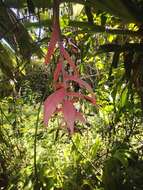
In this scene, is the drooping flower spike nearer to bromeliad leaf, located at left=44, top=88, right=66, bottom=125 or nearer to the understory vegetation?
bromeliad leaf, located at left=44, top=88, right=66, bottom=125

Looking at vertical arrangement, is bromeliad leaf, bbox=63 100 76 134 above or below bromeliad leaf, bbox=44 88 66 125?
below

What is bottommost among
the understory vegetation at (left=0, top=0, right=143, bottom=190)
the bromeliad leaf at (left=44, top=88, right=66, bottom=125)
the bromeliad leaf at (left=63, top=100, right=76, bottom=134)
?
the understory vegetation at (left=0, top=0, right=143, bottom=190)

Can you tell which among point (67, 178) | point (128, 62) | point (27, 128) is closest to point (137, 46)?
point (128, 62)

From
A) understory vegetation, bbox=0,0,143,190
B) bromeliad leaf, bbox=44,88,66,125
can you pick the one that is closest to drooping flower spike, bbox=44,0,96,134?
bromeliad leaf, bbox=44,88,66,125

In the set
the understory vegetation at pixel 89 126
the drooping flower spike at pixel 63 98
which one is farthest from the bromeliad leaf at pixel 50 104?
the understory vegetation at pixel 89 126

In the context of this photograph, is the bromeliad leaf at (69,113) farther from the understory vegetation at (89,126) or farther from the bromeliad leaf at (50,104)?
the understory vegetation at (89,126)

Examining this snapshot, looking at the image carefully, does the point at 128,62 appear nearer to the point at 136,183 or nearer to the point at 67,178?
the point at 136,183

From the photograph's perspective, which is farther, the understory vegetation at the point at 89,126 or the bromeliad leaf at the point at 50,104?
the understory vegetation at the point at 89,126

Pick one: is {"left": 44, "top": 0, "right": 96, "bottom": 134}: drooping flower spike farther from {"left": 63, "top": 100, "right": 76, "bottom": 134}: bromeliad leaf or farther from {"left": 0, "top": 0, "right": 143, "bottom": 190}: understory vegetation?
{"left": 0, "top": 0, "right": 143, "bottom": 190}: understory vegetation

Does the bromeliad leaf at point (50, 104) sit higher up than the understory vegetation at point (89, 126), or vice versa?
the bromeliad leaf at point (50, 104)

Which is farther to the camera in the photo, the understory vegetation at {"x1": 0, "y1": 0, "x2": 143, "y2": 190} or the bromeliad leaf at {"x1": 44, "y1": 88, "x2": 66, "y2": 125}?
the understory vegetation at {"x1": 0, "y1": 0, "x2": 143, "y2": 190}

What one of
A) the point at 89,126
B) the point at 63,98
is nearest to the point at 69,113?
the point at 63,98

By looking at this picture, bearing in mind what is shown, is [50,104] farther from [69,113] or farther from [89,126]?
[89,126]

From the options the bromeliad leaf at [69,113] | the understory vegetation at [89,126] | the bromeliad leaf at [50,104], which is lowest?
the understory vegetation at [89,126]
